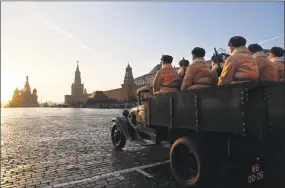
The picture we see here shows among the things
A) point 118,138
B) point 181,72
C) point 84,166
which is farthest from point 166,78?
point 118,138

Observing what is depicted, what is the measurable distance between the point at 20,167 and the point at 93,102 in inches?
4155

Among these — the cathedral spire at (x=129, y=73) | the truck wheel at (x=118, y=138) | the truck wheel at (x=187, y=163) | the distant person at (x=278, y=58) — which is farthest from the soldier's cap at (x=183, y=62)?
the cathedral spire at (x=129, y=73)

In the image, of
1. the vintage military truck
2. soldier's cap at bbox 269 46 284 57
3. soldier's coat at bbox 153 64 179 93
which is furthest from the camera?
soldier's coat at bbox 153 64 179 93

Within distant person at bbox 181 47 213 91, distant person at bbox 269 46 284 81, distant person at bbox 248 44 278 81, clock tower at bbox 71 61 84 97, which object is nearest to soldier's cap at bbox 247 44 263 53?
distant person at bbox 248 44 278 81

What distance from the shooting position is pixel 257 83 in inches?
113

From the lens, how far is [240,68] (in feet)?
12.1

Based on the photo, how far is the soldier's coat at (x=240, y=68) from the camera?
366cm

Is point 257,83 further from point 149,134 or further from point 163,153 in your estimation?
point 163,153

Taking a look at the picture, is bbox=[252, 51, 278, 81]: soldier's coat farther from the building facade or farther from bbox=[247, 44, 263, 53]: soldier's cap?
the building facade

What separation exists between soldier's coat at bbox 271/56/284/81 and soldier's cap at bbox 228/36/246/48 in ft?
2.84

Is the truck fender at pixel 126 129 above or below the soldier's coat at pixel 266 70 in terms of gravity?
below

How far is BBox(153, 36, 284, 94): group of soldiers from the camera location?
3695mm

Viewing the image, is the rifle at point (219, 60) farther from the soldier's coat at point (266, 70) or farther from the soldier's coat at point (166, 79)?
the soldier's coat at point (166, 79)

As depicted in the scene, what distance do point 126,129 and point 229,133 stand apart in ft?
14.5
